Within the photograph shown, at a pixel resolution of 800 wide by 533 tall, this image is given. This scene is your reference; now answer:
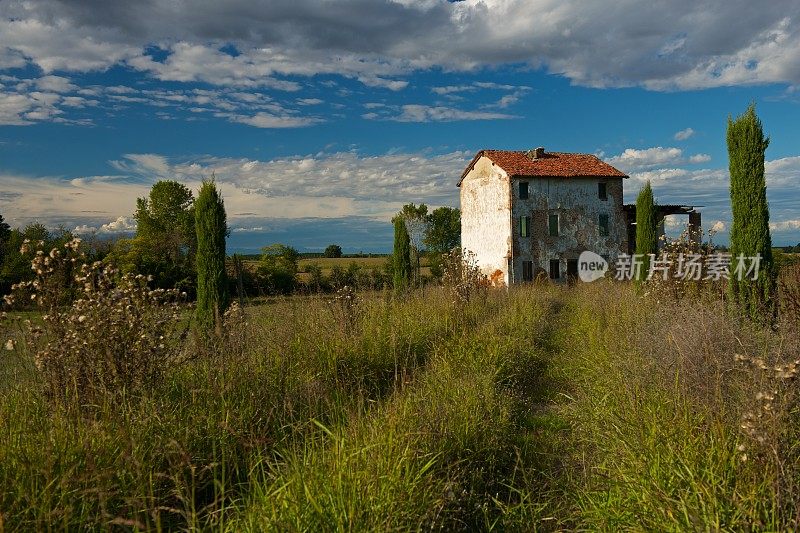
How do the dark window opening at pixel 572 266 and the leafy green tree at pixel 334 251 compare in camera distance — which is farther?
the leafy green tree at pixel 334 251

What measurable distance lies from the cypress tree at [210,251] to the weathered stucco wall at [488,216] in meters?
15.6

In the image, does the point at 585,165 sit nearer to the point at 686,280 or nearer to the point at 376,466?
the point at 686,280

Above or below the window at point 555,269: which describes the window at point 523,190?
above

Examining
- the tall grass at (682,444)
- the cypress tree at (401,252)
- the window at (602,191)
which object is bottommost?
the tall grass at (682,444)

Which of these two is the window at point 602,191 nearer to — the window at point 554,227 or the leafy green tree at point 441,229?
the window at point 554,227

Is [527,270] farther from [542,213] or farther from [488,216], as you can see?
[488,216]

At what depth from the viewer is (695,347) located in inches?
243

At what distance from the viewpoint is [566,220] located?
1124 inches

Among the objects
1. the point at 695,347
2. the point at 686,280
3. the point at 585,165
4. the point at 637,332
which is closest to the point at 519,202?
the point at 585,165

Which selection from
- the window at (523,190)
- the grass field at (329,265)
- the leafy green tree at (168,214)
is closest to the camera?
the window at (523,190)

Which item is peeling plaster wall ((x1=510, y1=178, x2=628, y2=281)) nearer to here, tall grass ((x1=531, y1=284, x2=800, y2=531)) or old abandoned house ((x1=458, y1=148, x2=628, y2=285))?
old abandoned house ((x1=458, y1=148, x2=628, y2=285))

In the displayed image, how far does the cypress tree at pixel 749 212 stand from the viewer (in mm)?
11062

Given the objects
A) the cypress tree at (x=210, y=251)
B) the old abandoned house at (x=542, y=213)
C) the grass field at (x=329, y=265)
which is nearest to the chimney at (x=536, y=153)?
the old abandoned house at (x=542, y=213)

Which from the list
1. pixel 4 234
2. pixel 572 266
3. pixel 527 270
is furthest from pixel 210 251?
pixel 4 234
